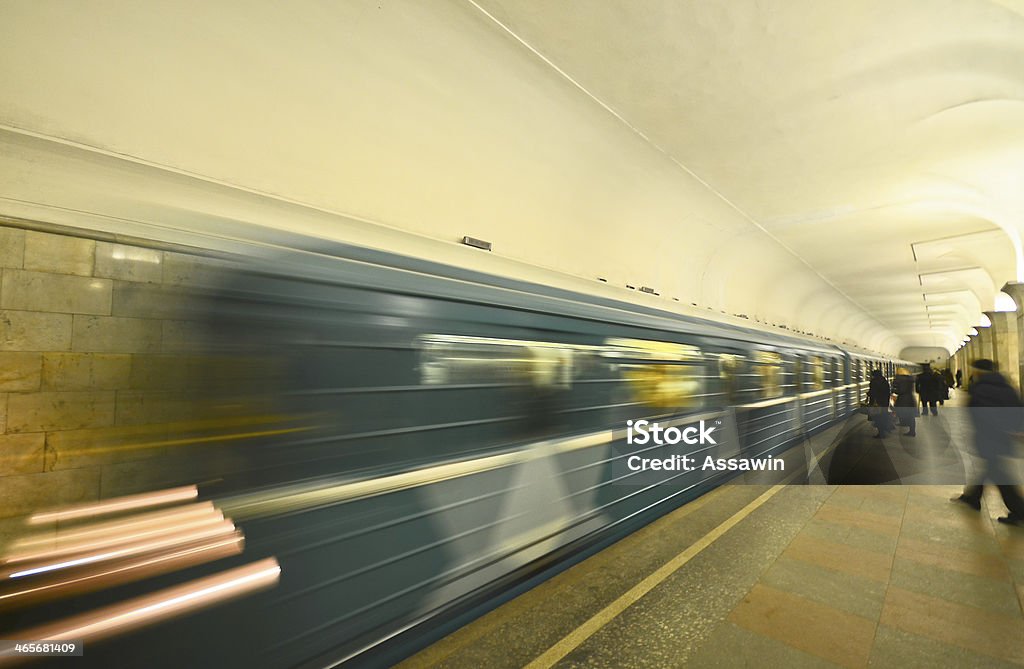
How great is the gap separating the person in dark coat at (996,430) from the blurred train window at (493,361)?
17.8 ft

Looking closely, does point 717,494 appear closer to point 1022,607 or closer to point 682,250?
point 1022,607

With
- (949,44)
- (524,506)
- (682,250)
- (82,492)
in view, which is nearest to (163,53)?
(82,492)

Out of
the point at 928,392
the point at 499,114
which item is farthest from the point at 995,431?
the point at 499,114

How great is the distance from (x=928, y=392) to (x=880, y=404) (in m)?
1.15

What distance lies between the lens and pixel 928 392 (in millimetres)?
10508

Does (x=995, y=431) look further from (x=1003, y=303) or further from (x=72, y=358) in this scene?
(x=1003, y=303)

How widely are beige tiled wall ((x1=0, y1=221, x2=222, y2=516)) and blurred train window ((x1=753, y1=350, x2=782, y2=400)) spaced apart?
728cm

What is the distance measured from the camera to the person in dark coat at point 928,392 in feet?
33.9

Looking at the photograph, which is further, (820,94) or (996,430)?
(996,430)

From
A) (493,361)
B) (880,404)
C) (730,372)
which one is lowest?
(880,404)

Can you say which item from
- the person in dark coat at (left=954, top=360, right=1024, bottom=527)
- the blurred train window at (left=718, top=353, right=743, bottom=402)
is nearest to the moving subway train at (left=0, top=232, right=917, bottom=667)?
the blurred train window at (left=718, top=353, right=743, bottom=402)

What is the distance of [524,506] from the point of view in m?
3.18

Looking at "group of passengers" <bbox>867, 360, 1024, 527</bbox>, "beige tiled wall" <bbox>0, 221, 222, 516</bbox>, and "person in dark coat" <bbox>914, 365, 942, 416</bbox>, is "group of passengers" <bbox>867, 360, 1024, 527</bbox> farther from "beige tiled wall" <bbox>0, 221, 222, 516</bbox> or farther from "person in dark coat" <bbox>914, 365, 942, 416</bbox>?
"beige tiled wall" <bbox>0, 221, 222, 516</bbox>

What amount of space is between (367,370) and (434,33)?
8.12 ft
